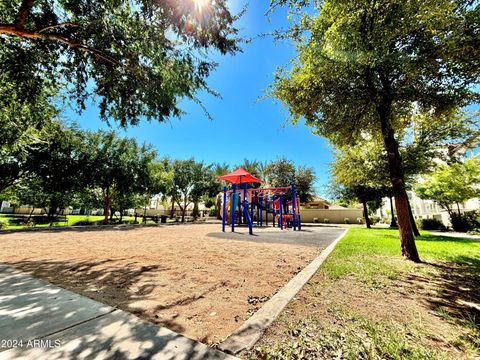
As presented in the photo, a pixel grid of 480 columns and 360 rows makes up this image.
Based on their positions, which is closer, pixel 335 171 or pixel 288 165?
pixel 335 171

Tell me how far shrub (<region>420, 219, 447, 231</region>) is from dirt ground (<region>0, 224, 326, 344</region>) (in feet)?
65.6

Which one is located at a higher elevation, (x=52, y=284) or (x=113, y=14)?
(x=113, y=14)

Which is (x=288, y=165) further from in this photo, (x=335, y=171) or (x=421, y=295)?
(x=421, y=295)

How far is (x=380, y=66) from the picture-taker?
17.9 feet

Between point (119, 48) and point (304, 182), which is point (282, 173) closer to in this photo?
point (304, 182)

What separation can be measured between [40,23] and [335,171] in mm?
15444

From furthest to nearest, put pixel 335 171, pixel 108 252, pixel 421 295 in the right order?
pixel 335 171 → pixel 108 252 → pixel 421 295

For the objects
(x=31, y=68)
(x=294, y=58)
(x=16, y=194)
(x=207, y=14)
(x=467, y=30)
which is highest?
(x=207, y=14)

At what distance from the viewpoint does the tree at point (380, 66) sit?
13.4ft

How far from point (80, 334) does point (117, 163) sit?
20.2 m

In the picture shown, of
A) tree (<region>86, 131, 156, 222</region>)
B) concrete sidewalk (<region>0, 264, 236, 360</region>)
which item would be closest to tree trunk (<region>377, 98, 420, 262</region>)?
concrete sidewalk (<region>0, 264, 236, 360</region>)

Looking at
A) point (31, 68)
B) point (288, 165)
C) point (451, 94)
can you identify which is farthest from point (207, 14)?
point (288, 165)

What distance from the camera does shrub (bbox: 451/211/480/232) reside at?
17.0 metres

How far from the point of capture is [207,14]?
5383 millimetres
